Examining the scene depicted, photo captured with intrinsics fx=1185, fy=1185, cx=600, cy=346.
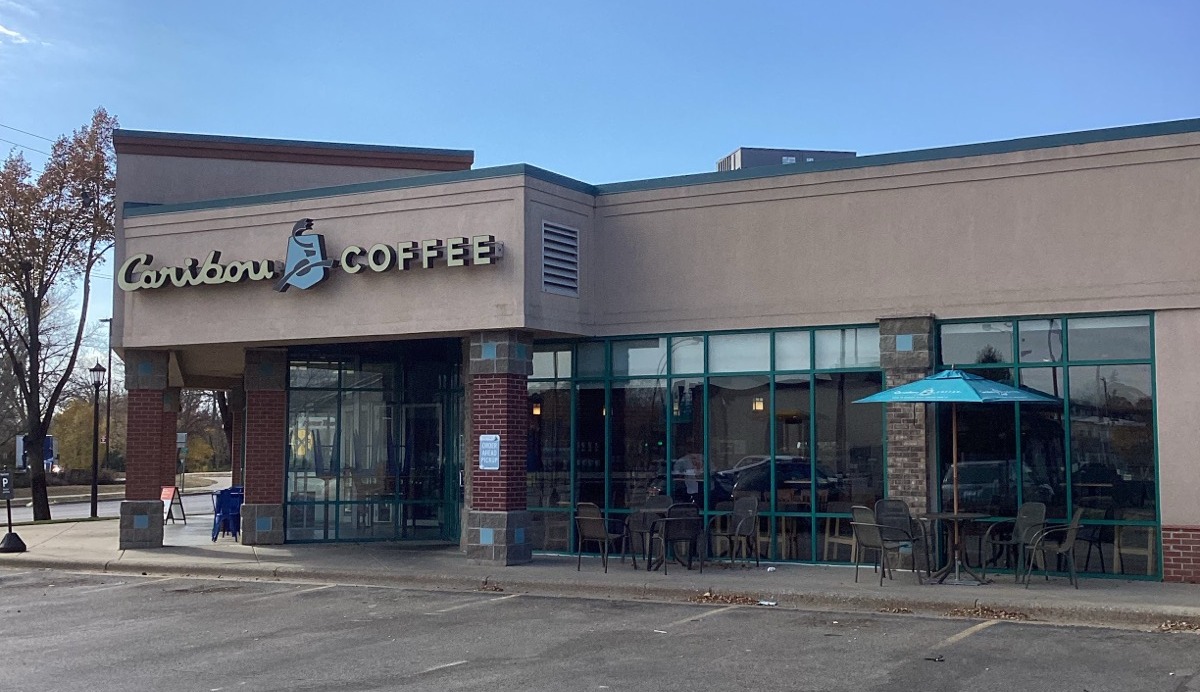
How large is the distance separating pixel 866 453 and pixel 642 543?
3.48 m

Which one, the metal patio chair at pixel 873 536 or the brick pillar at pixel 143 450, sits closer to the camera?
the metal patio chair at pixel 873 536

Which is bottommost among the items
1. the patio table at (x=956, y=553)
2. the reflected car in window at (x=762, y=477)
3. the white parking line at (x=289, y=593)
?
the white parking line at (x=289, y=593)

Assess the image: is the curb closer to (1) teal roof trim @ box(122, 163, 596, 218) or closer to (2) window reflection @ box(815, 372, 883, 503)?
→ (2) window reflection @ box(815, 372, 883, 503)

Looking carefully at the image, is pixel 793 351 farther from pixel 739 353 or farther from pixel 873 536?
pixel 873 536

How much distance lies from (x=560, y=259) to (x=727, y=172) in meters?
2.68

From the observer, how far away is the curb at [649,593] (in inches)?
473

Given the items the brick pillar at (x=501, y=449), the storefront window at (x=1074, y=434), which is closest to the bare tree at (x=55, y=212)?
the brick pillar at (x=501, y=449)

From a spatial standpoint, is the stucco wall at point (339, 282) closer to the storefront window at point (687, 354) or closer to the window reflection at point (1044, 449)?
the storefront window at point (687, 354)

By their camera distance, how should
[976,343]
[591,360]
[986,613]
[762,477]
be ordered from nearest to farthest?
1. [986,613]
2. [976,343]
3. [762,477]
4. [591,360]

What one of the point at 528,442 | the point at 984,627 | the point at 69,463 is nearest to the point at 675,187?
the point at 528,442

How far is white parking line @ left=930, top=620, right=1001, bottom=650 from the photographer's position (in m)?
10.6

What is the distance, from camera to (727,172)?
55.3 ft

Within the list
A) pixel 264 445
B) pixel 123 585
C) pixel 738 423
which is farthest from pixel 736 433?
pixel 123 585

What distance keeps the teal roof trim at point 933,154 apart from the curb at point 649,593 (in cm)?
588
